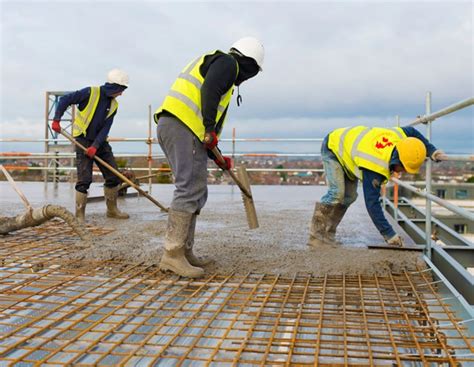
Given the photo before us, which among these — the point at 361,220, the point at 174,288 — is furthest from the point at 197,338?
the point at 361,220

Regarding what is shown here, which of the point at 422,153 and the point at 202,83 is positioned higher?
the point at 202,83

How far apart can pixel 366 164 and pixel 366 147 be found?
0.12 metres

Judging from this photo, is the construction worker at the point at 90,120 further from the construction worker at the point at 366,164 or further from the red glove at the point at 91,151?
the construction worker at the point at 366,164

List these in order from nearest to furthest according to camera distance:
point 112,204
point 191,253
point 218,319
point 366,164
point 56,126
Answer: point 218,319
point 191,253
point 366,164
point 56,126
point 112,204

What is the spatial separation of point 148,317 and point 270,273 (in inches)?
37.2

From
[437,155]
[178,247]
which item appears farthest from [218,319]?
[437,155]

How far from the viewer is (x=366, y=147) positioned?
3.31 meters

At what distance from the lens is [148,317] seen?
1.96 meters

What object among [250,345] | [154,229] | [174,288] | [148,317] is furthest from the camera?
[154,229]

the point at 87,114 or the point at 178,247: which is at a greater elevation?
the point at 87,114

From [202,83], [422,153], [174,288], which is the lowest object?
[174,288]

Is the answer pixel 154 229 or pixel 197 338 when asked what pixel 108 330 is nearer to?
pixel 197 338

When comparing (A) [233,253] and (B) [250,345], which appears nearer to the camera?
(B) [250,345]

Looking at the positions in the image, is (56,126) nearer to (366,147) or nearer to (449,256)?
(366,147)
